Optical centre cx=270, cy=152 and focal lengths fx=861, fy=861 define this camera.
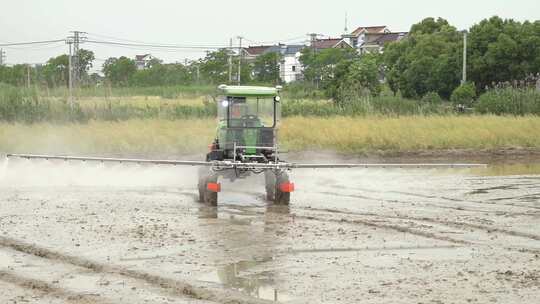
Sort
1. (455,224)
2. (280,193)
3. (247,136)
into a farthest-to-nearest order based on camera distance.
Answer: (247,136), (280,193), (455,224)

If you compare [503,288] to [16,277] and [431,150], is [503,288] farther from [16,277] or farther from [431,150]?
[431,150]

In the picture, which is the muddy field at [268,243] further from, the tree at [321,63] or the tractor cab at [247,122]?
the tree at [321,63]

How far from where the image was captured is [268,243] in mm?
11703

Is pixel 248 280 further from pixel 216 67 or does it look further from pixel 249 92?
pixel 216 67

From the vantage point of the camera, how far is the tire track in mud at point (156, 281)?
8492 millimetres

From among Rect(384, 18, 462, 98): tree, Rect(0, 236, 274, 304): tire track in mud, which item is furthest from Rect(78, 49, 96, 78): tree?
Rect(0, 236, 274, 304): tire track in mud

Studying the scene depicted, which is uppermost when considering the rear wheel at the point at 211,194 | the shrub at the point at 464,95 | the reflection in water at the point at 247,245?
the shrub at the point at 464,95

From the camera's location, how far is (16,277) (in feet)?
30.9

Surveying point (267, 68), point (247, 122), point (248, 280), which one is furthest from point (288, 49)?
point (248, 280)

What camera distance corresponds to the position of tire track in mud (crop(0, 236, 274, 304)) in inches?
334

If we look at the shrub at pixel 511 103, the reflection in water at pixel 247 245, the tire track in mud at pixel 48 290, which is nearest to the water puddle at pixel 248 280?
the reflection in water at pixel 247 245

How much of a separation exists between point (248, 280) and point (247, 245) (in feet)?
7.30

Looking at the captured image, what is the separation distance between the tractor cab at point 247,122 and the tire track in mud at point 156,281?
561 cm

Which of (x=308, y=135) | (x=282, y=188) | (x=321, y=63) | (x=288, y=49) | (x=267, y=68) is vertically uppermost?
(x=288, y=49)
